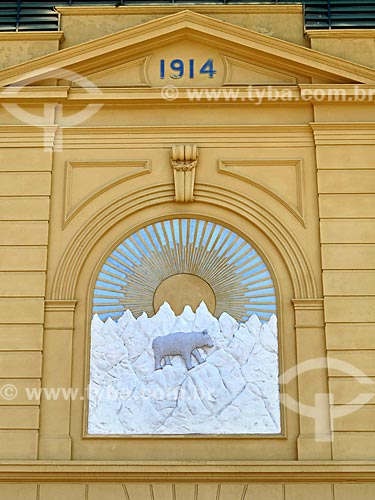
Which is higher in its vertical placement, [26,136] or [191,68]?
[191,68]

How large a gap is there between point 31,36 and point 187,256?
3772 millimetres

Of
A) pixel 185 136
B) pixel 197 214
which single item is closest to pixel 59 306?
pixel 197 214

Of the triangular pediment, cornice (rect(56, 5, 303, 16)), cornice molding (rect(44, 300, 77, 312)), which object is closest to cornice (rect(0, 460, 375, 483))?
cornice molding (rect(44, 300, 77, 312))

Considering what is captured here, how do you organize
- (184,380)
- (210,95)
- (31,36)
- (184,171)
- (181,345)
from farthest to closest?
(31,36) < (210,95) < (184,171) < (181,345) < (184,380)

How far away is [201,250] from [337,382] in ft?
7.83

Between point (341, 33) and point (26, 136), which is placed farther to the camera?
point (341, 33)

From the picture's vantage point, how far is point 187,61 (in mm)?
12547

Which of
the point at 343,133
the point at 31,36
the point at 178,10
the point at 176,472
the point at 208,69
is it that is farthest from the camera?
the point at 178,10

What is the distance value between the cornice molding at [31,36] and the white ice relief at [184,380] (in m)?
3.98

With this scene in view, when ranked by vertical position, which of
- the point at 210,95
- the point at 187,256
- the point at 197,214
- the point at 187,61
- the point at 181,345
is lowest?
the point at 181,345

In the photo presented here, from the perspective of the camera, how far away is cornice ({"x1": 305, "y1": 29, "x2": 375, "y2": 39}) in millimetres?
12523

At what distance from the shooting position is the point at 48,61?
12.2 meters

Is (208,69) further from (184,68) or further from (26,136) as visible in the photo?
(26,136)

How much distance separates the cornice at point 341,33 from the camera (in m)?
Answer: 12.5
